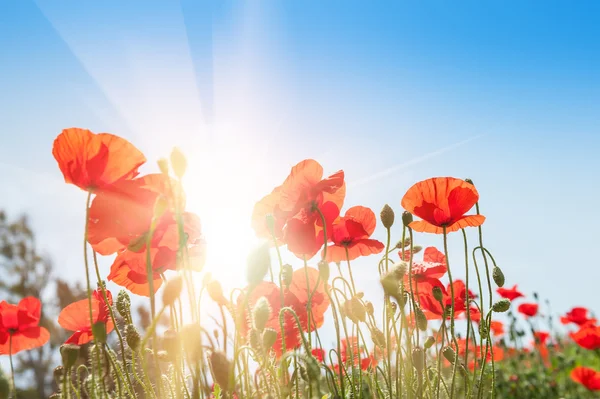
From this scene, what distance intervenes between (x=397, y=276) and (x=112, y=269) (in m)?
0.96

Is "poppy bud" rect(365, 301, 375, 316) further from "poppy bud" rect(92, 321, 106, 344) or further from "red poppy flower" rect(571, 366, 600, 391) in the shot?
"red poppy flower" rect(571, 366, 600, 391)

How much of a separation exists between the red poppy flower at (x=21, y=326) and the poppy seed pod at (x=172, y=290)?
1.54m

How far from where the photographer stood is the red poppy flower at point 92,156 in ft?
4.54

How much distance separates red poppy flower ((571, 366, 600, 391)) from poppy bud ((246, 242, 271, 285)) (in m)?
3.99

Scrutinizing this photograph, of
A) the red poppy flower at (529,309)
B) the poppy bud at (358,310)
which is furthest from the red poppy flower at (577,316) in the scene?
the poppy bud at (358,310)

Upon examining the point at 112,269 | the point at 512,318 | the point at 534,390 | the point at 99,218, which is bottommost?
the point at 534,390

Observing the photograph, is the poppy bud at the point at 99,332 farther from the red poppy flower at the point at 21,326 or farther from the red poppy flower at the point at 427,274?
the red poppy flower at the point at 21,326

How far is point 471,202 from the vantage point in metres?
1.76

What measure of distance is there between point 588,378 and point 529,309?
0.92 m

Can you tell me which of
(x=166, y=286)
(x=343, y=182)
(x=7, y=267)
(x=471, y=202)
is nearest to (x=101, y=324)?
(x=166, y=286)

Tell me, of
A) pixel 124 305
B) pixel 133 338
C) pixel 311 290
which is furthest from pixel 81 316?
pixel 311 290

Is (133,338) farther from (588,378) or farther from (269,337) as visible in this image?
(588,378)

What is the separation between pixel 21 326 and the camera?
2.33m

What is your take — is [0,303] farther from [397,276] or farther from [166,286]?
[397,276]
